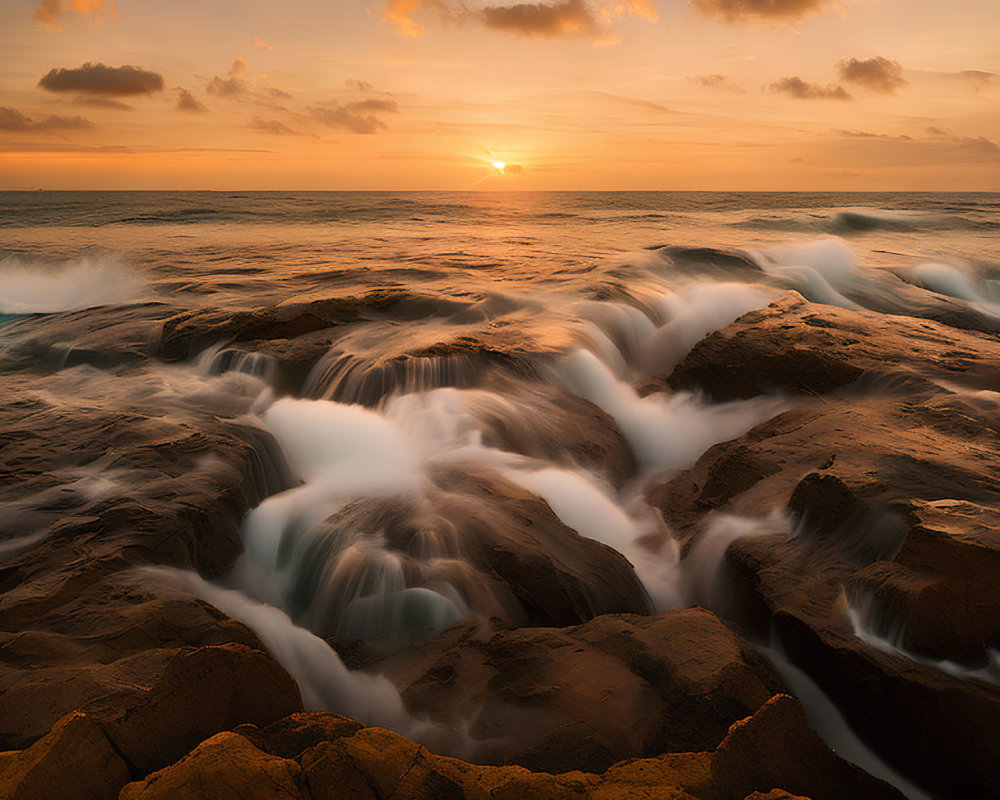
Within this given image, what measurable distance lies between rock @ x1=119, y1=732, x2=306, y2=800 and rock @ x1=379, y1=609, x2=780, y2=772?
101 centimetres

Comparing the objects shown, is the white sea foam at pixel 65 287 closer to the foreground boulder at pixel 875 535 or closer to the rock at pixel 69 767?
the foreground boulder at pixel 875 535

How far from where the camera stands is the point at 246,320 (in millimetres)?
9094

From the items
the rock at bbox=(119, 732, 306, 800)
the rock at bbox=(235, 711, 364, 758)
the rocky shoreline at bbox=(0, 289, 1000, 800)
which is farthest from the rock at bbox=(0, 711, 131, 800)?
the rock at bbox=(235, 711, 364, 758)

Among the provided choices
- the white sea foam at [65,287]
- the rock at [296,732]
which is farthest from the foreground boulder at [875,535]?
the white sea foam at [65,287]

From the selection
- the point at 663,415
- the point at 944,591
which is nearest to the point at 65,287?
the point at 663,415

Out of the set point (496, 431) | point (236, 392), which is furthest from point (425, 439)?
point (236, 392)

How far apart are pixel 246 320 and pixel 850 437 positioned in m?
7.35

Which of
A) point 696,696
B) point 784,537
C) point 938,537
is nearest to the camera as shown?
point 696,696

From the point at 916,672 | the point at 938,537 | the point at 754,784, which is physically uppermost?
the point at 938,537

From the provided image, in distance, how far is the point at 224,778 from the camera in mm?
1804

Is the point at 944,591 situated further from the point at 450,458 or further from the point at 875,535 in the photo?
the point at 450,458

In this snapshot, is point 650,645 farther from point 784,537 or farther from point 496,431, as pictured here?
point 496,431

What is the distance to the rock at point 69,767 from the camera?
1.83 metres

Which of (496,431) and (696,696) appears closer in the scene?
(696,696)
